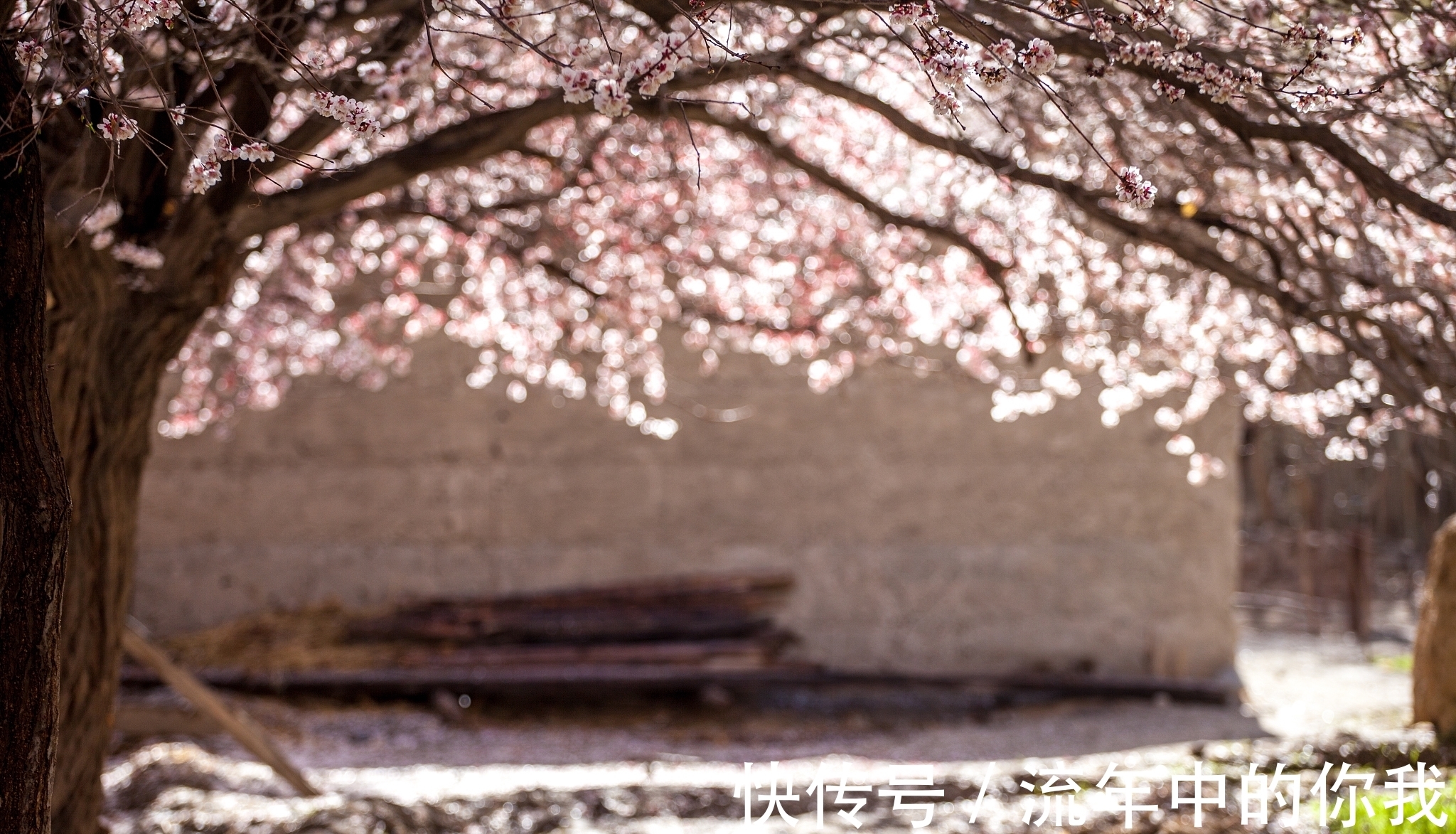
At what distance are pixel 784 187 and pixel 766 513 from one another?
2891 millimetres

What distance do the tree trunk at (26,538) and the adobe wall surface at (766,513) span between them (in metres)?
6.18

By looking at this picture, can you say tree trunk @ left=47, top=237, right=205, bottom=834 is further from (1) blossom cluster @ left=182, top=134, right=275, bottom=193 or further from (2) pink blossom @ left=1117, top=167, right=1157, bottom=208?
(2) pink blossom @ left=1117, top=167, right=1157, bottom=208

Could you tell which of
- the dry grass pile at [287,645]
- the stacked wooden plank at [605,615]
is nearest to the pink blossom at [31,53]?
the dry grass pile at [287,645]

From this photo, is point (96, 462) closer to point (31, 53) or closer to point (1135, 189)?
point (31, 53)

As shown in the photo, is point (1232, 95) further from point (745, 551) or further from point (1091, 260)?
point (745, 551)

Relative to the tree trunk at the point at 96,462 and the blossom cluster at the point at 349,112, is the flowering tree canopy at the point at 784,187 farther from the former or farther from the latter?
the tree trunk at the point at 96,462

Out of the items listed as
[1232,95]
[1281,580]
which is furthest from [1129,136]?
[1281,580]

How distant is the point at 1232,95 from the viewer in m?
2.37

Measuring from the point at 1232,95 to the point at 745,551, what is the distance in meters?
6.39

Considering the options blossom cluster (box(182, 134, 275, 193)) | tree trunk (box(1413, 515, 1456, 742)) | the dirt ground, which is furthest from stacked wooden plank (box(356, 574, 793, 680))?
blossom cluster (box(182, 134, 275, 193))

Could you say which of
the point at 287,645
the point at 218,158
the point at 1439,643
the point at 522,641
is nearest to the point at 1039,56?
the point at 218,158

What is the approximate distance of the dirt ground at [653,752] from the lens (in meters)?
4.64

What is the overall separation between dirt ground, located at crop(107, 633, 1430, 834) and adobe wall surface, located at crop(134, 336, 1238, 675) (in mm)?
624

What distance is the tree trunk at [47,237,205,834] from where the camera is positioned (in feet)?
11.0
